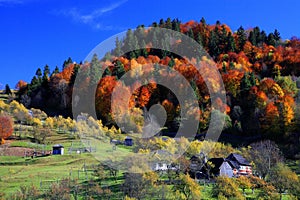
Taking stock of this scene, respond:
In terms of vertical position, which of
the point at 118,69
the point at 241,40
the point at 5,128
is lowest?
the point at 5,128

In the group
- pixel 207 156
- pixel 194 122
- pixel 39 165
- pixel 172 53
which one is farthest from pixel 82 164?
pixel 172 53

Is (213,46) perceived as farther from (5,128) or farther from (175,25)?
(5,128)

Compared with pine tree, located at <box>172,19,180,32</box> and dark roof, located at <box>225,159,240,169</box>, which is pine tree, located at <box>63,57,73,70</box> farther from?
dark roof, located at <box>225,159,240,169</box>

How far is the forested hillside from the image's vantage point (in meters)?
71.8

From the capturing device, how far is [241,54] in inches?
4058

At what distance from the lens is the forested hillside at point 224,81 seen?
7181 centimetres

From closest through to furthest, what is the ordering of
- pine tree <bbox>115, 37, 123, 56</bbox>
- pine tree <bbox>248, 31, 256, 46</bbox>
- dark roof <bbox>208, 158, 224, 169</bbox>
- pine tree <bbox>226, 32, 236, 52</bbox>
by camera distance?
dark roof <bbox>208, 158, 224, 169</bbox>
pine tree <bbox>115, 37, 123, 56</bbox>
pine tree <bbox>226, 32, 236, 52</bbox>
pine tree <bbox>248, 31, 256, 46</bbox>

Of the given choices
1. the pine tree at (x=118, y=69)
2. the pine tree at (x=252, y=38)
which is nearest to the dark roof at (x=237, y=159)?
the pine tree at (x=118, y=69)

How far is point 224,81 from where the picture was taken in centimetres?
8550

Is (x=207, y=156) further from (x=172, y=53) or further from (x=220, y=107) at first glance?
(x=172, y=53)

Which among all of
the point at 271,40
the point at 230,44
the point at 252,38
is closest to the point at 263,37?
the point at 271,40

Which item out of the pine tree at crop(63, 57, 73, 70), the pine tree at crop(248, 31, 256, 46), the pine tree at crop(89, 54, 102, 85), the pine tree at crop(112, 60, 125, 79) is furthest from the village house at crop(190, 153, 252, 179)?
the pine tree at crop(63, 57, 73, 70)

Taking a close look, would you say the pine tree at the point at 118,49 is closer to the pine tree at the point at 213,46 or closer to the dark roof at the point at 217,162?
the pine tree at the point at 213,46

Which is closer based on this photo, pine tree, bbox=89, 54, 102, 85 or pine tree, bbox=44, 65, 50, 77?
pine tree, bbox=89, 54, 102, 85
